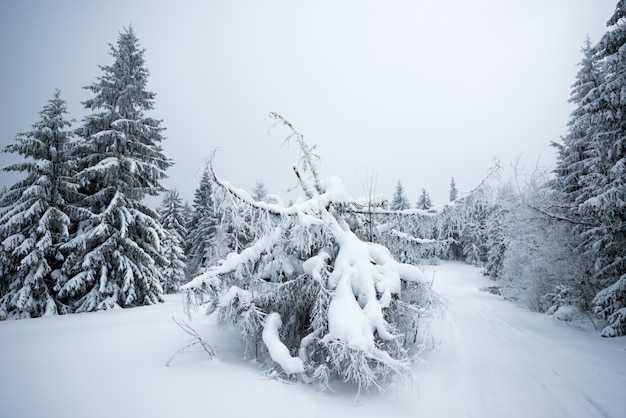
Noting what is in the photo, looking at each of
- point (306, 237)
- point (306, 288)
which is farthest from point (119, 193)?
point (306, 288)

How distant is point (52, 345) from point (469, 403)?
6.79m

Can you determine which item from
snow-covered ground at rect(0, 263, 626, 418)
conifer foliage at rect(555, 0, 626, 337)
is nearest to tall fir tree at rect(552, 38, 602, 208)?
conifer foliage at rect(555, 0, 626, 337)

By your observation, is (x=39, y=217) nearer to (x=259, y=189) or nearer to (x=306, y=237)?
(x=306, y=237)

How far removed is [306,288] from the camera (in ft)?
15.1

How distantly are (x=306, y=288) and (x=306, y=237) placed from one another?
0.83 m

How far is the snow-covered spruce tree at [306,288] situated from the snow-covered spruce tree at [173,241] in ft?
51.6

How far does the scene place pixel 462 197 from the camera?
18.3 feet

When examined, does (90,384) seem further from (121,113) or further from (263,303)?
(121,113)

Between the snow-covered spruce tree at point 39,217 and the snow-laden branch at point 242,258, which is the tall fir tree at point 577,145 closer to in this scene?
the snow-laden branch at point 242,258

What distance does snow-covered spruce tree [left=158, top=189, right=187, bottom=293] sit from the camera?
19.6 metres

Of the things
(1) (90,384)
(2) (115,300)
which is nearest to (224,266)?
(1) (90,384)

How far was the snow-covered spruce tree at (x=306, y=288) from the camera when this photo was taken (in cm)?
407

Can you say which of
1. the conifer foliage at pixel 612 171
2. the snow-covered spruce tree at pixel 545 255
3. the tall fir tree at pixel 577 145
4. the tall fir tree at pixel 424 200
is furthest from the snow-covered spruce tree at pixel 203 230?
the tall fir tree at pixel 424 200

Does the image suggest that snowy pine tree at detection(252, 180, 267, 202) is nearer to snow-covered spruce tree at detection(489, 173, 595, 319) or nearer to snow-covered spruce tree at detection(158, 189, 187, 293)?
snow-covered spruce tree at detection(158, 189, 187, 293)
